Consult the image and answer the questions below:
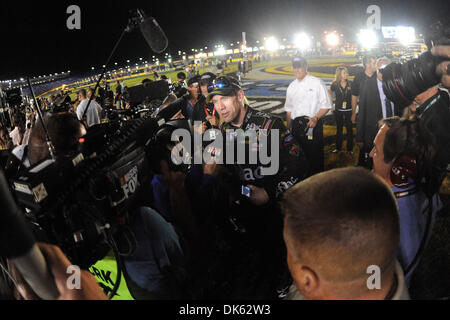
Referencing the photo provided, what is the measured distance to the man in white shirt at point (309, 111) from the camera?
15.3 ft

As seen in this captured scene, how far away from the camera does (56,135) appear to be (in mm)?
2148

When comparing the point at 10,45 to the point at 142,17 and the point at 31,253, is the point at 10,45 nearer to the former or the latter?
the point at 142,17

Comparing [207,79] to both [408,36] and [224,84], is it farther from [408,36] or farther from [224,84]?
[408,36]

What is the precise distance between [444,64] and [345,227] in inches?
63.7

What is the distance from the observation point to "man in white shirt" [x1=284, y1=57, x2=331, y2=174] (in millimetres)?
4664

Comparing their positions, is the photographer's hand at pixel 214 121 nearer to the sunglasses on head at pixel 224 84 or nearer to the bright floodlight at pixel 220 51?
the sunglasses on head at pixel 224 84

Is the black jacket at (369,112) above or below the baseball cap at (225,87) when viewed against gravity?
below

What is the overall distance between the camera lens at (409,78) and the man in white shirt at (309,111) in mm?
2593

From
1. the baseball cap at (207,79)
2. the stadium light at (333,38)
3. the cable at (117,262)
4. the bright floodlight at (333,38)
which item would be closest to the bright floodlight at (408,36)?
the cable at (117,262)

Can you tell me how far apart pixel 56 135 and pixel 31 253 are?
1.78 m

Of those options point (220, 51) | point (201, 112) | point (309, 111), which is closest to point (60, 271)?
point (201, 112)

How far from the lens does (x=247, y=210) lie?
311 cm
